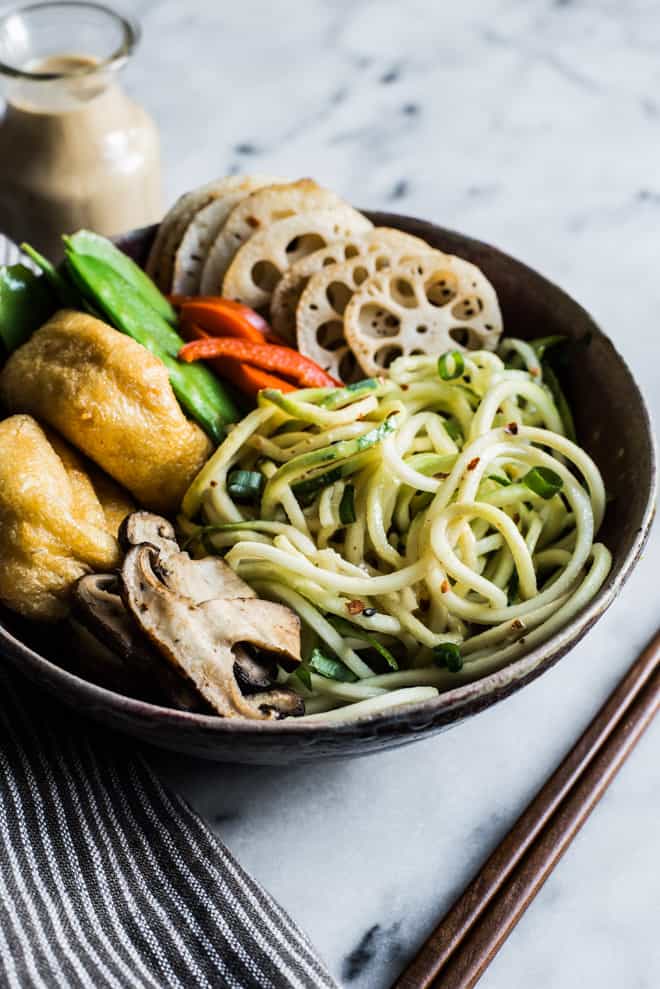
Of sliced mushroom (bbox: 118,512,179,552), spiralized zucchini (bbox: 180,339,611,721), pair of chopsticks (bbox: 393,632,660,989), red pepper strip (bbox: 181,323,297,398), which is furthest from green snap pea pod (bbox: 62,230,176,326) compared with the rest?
pair of chopsticks (bbox: 393,632,660,989)

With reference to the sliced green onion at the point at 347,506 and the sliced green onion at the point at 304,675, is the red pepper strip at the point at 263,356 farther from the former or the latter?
the sliced green onion at the point at 304,675

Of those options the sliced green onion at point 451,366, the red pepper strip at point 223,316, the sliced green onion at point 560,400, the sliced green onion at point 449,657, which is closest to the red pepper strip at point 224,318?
the red pepper strip at point 223,316

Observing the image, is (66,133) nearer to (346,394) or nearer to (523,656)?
(346,394)

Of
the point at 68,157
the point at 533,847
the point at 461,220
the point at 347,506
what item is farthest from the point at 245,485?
the point at 461,220

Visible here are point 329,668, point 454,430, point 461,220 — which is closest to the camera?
point 329,668

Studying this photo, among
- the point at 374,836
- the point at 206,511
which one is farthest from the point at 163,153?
the point at 374,836
